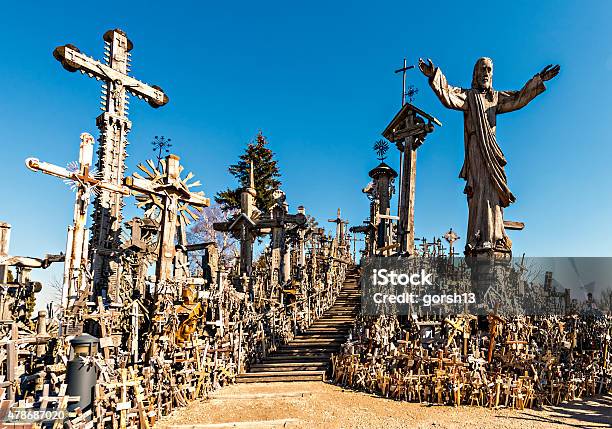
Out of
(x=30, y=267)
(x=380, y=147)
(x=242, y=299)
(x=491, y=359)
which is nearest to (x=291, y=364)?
(x=242, y=299)

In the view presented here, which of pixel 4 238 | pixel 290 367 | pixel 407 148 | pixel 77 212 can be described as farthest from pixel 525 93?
pixel 4 238

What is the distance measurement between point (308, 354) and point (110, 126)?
493 inches

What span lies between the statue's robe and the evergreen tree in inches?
824

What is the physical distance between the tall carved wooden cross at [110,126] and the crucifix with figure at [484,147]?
12.7 meters

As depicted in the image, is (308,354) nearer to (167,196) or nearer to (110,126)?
(167,196)

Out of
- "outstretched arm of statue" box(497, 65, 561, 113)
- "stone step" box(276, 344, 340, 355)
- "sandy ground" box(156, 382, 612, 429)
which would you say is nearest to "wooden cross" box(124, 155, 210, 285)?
"sandy ground" box(156, 382, 612, 429)

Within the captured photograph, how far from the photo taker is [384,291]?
45.4ft

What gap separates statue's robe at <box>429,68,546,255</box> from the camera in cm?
1316

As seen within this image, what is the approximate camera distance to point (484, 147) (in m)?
13.4

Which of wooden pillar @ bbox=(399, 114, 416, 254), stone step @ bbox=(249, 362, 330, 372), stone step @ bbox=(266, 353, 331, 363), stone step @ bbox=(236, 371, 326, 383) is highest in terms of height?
wooden pillar @ bbox=(399, 114, 416, 254)

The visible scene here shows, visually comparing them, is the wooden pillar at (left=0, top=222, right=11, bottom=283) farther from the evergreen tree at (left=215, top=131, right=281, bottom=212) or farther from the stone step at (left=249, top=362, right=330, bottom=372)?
the evergreen tree at (left=215, top=131, right=281, bottom=212)

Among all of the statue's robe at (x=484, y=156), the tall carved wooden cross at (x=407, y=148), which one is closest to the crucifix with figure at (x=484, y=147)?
the statue's robe at (x=484, y=156)

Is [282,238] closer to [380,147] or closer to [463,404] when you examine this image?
[463,404]

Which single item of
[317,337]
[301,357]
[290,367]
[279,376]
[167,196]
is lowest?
[279,376]
